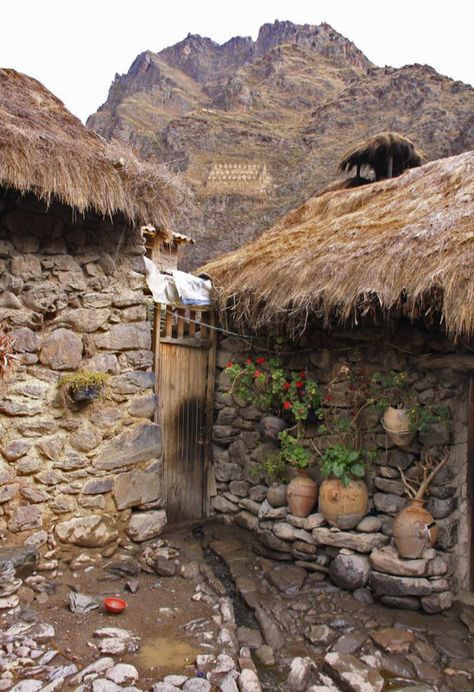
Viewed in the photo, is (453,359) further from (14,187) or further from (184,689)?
(14,187)

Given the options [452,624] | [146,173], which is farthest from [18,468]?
[452,624]

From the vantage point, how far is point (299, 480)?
158 inches

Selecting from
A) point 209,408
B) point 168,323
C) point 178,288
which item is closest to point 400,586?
point 209,408

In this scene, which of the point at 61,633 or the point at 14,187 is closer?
the point at 61,633

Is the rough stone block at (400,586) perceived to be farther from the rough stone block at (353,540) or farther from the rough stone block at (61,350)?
the rough stone block at (61,350)

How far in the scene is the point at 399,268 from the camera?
3441 mm

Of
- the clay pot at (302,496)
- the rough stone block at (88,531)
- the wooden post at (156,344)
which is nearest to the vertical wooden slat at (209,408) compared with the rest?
the wooden post at (156,344)

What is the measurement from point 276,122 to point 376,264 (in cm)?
4040

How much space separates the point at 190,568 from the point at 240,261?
2772 millimetres

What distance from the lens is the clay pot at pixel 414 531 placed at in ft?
10.9

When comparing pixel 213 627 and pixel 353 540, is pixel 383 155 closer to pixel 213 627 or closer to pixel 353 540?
pixel 353 540

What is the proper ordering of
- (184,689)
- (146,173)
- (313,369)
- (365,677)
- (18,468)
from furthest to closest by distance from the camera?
(313,369)
(146,173)
(18,468)
(365,677)
(184,689)

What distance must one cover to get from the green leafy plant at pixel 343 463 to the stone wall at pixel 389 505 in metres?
0.17

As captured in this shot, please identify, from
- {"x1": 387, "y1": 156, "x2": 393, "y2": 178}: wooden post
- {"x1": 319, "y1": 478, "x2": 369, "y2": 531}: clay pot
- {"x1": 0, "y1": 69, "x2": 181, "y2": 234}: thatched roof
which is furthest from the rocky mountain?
{"x1": 319, "y1": 478, "x2": 369, "y2": 531}: clay pot
